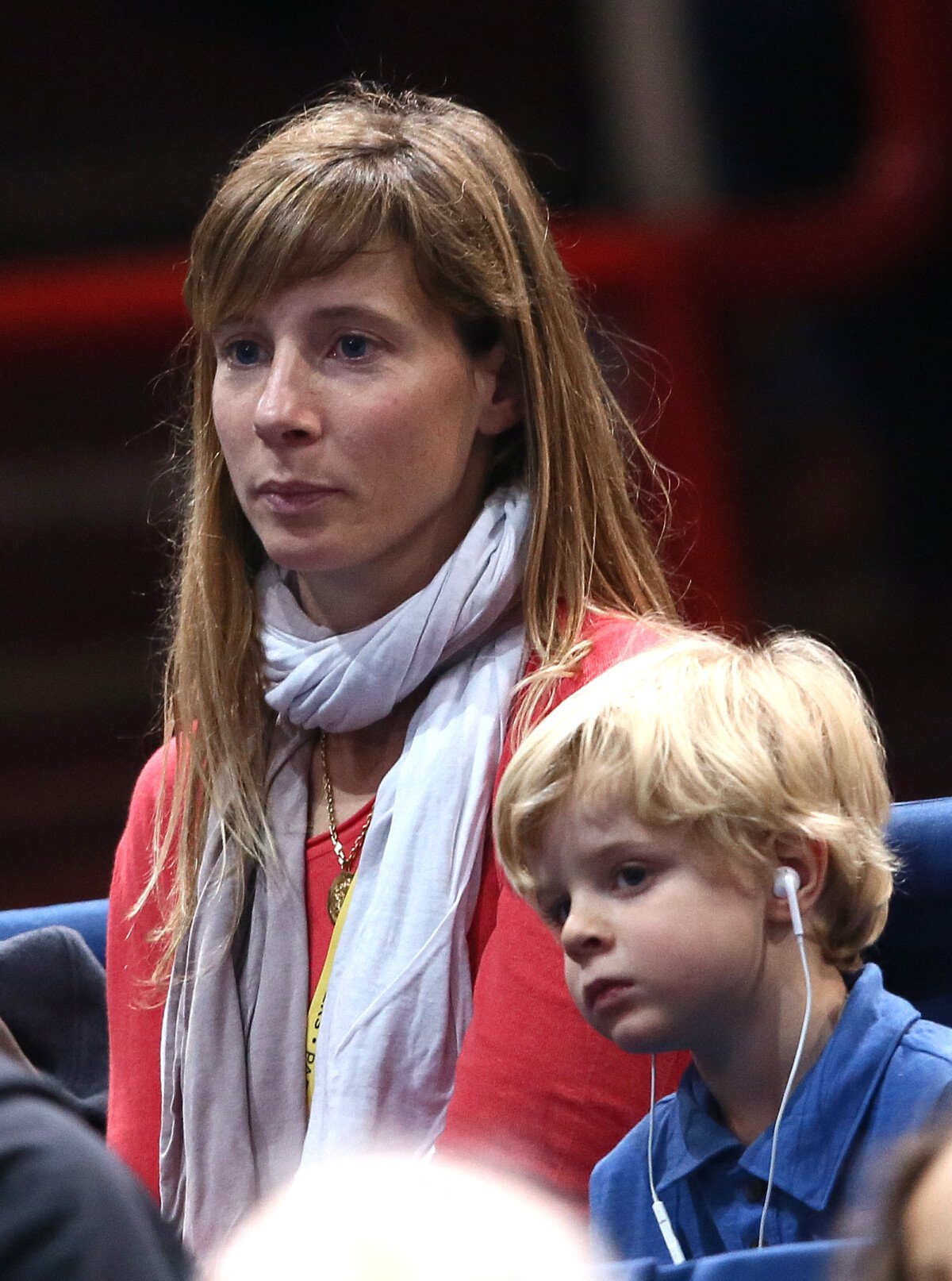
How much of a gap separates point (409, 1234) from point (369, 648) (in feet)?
2.75

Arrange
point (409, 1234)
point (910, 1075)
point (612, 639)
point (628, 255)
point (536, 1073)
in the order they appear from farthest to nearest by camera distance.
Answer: point (628, 255) → point (612, 639) → point (536, 1073) → point (910, 1075) → point (409, 1234)

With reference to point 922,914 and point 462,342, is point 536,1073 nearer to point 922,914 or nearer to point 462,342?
point 922,914

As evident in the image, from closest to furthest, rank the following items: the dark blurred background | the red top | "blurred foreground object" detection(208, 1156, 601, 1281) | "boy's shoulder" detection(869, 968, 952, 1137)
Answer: "blurred foreground object" detection(208, 1156, 601, 1281) → "boy's shoulder" detection(869, 968, 952, 1137) → the red top → the dark blurred background

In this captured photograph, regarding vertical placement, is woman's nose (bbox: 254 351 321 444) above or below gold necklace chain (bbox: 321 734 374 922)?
above

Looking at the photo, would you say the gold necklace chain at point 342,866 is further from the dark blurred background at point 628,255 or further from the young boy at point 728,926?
the dark blurred background at point 628,255

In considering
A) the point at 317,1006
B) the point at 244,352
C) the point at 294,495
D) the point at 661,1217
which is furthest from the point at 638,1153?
the point at 244,352

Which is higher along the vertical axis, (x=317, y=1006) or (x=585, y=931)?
(x=585, y=931)

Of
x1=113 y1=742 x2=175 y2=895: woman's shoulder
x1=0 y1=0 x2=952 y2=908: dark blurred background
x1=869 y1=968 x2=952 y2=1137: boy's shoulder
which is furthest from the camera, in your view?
x1=0 y1=0 x2=952 y2=908: dark blurred background

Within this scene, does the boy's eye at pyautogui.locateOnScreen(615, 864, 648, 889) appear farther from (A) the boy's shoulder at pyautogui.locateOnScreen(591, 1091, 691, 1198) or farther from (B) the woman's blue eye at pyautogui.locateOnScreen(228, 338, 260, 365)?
(B) the woman's blue eye at pyautogui.locateOnScreen(228, 338, 260, 365)

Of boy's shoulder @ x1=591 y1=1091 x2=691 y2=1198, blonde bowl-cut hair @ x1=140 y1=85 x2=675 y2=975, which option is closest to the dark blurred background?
→ blonde bowl-cut hair @ x1=140 y1=85 x2=675 y2=975

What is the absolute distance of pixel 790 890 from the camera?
1028 millimetres

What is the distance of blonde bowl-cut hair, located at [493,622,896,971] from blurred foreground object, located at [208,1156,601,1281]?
490 millimetres

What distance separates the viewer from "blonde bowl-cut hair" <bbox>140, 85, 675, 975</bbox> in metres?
1.35

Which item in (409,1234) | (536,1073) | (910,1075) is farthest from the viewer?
(536,1073)
